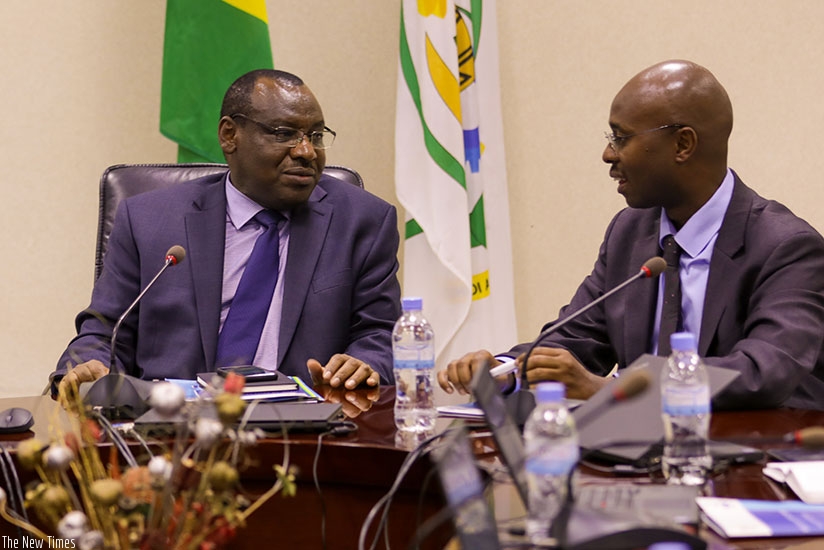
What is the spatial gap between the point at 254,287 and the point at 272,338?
0.15m

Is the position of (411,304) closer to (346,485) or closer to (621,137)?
(346,485)

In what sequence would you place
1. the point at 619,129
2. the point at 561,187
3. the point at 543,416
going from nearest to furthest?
the point at 543,416
the point at 619,129
the point at 561,187

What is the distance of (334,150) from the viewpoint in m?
4.06

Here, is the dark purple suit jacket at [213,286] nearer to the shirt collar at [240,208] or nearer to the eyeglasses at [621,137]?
the shirt collar at [240,208]

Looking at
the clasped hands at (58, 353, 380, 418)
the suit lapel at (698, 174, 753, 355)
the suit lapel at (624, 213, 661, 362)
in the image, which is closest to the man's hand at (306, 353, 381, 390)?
the clasped hands at (58, 353, 380, 418)

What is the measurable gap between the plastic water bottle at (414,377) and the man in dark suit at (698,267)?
151mm

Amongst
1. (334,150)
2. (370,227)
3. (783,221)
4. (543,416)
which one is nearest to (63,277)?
(334,150)

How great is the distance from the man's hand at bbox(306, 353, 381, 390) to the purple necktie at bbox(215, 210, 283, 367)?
1.16ft

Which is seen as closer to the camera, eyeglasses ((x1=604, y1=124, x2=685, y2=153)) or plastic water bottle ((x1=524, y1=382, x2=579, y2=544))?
plastic water bottle ((x1=524, y1=382, x2=579, y2=544))

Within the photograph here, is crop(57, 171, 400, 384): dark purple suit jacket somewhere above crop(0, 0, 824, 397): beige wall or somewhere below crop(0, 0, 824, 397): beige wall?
below

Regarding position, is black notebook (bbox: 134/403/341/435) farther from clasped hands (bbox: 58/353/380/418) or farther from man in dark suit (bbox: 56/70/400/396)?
man in dark suit (bbox: 56/70/400/396)

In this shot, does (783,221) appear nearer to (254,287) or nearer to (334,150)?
(254,287)

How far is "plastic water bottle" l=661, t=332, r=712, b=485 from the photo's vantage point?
4.89 feet

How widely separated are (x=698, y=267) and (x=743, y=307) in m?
0.15
